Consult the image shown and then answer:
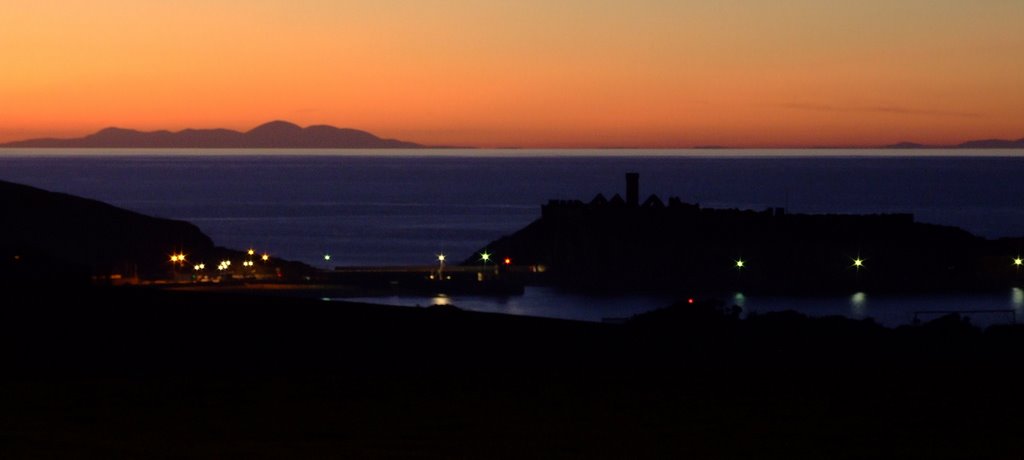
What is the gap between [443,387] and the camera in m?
7.84

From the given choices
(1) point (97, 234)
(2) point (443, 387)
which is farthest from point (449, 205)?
(2) point (443, 387)

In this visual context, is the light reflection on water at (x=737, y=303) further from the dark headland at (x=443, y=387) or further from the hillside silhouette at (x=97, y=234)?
the dark headland at (x=443, y=387)

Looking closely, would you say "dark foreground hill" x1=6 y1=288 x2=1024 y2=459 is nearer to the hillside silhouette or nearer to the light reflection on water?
the light reflection on water

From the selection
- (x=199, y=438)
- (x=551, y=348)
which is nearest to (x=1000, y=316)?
(x=551, y=348)

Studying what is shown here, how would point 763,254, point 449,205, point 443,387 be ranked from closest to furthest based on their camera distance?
point 443,387, point 763,254, point 449,205

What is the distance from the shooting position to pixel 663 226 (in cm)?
4275

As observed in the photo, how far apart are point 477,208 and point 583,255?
6452cm

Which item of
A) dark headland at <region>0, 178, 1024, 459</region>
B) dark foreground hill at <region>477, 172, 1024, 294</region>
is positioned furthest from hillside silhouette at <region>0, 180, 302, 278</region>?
dark headland at <region>0, 178, 1024, 459</region>

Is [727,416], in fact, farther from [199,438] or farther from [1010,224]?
[1010,224]

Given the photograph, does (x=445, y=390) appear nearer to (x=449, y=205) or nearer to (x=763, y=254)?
(x=763, y=254)

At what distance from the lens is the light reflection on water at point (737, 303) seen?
36.5m

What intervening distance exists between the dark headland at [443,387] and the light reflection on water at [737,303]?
23862 millimetres

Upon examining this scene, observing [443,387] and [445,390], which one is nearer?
[445,390]

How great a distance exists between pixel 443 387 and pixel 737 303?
103 feet
